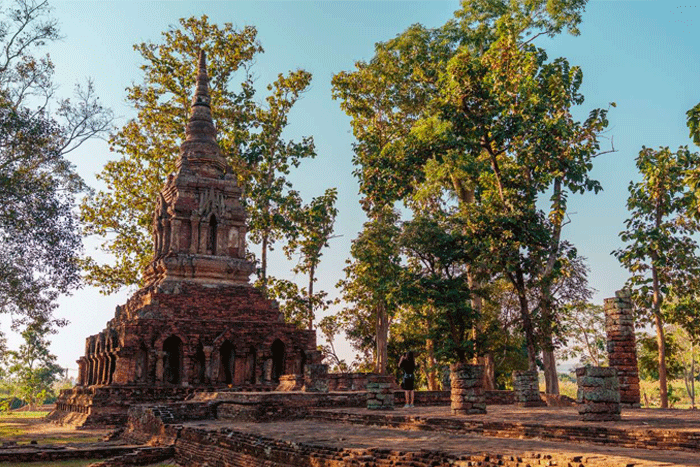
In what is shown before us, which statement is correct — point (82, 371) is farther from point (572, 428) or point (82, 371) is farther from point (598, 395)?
point (572, 428)

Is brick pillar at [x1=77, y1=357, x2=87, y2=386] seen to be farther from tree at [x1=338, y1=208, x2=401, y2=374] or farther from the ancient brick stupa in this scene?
tree at [x1=338, y1=208, x2=401, y2=374]

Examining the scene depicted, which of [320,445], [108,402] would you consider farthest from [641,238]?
[108,402]

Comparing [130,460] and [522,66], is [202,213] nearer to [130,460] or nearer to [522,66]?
[522,66]

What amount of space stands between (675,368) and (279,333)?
15580mm

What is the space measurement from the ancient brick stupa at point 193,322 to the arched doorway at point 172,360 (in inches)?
1.2

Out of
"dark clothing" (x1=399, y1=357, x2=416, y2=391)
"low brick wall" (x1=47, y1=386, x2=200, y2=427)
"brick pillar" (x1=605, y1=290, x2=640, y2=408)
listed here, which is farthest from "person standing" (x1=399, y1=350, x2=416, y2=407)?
"low brick wall" (x1=47, y1=386, x2=200, y2=427)

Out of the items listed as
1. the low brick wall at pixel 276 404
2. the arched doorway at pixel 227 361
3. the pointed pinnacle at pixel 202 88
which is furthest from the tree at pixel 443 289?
the pointed pinnacle at pixel 202 88

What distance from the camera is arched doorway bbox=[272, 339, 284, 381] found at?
22500mm

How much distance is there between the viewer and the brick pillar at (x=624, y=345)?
15.2m

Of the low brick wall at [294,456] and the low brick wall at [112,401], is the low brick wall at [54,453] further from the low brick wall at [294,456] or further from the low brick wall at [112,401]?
the low brick wall at [112,401]

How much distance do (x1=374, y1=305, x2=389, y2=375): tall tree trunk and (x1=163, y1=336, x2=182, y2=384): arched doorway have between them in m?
10.0

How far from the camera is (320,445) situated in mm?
9078

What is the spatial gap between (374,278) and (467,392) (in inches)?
518

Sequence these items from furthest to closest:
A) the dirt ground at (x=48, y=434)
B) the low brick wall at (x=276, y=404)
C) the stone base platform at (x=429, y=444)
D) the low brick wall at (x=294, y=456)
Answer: the dirt ground at (x=48, y=434), the low brick wall at (x=276, y=404), the stone base platform at (x=429, y=444), the low brick wall at (x=294, y=456)
